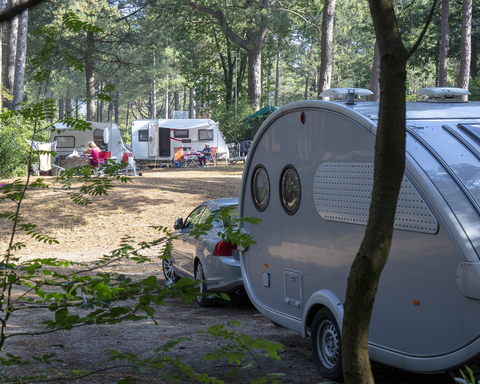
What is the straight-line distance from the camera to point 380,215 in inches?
74.0

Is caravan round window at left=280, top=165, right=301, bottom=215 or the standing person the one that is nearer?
caravan round window at left=280, top=165, right=301, bottom=215

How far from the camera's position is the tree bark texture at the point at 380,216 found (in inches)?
73.9

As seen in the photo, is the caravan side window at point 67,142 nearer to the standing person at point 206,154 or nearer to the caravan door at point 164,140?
the caravan door at point 164,140

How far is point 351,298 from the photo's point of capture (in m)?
1.93

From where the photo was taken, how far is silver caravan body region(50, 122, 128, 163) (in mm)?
25102

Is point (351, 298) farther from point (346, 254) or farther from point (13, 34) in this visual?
point (13, 34)

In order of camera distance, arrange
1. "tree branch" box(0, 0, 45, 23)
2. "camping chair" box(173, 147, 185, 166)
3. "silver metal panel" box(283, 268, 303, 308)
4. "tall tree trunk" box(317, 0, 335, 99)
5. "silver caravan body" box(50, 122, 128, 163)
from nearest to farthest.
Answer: "tree branch" box(0, 0, 45, 23)
"silver metal panel" box(283, 268, 303, 308)
"tall tree trunk" box(317, 0, 335, 99)
"silver caravan body" box(50, 122, 128, 163)
"camping chair" box(173, 147, 185, 166)

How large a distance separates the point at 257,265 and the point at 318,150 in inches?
66.3

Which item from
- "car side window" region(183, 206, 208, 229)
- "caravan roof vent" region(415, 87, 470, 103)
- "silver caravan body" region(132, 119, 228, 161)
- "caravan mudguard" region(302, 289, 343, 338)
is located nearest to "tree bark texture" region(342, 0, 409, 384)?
"caravan mudguard" region(302, 289, 343, 338)

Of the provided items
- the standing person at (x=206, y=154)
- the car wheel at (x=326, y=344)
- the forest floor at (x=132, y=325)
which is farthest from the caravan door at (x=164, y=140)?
the car wheel at (x=326, y=344)

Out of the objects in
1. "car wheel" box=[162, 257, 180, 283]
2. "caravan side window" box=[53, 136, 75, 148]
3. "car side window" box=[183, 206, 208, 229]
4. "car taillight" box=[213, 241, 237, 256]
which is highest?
"caravan side window" box=[53, 136, 75, 148]

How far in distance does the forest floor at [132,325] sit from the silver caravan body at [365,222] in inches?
21.9

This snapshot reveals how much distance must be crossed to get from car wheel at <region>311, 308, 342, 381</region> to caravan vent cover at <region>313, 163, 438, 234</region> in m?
0.81

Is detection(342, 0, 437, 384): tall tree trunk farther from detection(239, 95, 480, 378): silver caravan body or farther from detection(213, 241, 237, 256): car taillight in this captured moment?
detection(213, 241, 237, 256): car taillight
